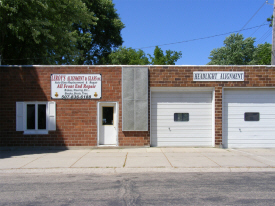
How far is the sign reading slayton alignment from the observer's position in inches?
489

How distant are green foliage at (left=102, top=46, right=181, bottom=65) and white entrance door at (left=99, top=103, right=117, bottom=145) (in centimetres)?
1534

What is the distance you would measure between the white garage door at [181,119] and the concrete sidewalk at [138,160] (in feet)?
2.30

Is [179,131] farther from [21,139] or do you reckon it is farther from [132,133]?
[21,139]

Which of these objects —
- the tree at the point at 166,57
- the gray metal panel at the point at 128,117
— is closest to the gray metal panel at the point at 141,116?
the gray metal panel at the point at 128,117

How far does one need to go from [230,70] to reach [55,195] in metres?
9.59

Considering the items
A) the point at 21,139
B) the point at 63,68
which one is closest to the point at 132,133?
the point at 63,68

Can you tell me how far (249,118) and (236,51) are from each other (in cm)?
2577

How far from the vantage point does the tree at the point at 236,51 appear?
3594 centimetres

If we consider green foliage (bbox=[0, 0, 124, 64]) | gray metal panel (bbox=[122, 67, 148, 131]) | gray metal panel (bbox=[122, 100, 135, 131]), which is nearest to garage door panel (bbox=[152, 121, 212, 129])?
gray metal panel (bbox=[122, 67, 148, 131])

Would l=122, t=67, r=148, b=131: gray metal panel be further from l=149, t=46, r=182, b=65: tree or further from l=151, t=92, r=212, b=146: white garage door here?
l=149, t=46, r=182, b=65: tree

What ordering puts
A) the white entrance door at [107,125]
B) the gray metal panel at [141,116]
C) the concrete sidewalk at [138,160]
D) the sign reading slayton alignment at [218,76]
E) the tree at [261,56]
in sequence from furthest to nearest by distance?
1. the tree at [261,56]
2. the white entrance door at [107,125]
3. the sign reading slayton alignment at [218,76]
4. the gray metal panel at [141,116]
5. the concrete sidewalk at [138,160]

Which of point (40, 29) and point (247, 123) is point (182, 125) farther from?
point (40, 29)

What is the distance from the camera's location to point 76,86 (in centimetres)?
1231

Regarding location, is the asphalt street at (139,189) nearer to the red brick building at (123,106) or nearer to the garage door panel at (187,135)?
the red brick building at (123,106)
